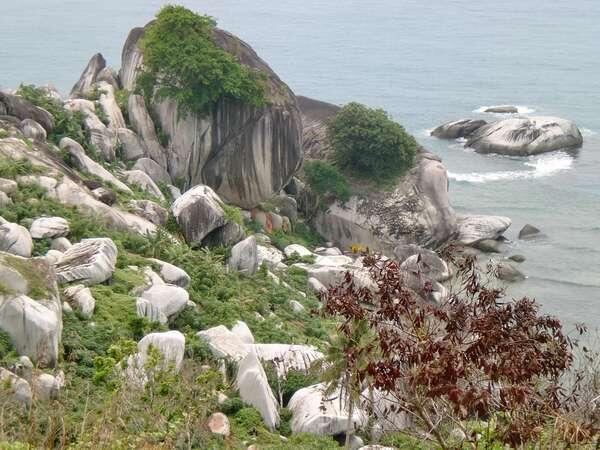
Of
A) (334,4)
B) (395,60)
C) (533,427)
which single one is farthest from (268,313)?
(334,4)

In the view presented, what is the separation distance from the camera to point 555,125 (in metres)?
56.4

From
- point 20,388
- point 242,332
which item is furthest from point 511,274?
point 20,388

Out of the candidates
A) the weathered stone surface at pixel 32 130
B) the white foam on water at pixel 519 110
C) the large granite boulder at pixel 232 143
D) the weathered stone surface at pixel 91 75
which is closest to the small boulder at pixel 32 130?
the weathered stone surface at pixel 32 130

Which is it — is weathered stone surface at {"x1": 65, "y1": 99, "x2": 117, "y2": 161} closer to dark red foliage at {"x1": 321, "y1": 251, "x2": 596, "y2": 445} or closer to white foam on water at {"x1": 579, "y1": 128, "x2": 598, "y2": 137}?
dark red foliage at {"x1": 321, "y1": 251, "x2": 596, "y2": 445}

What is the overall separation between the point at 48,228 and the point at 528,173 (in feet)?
115

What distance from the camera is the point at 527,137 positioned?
55.4m

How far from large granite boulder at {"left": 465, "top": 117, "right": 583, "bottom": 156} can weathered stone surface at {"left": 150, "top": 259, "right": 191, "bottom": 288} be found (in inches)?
1387

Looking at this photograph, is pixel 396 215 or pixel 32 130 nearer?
pixel 32 130

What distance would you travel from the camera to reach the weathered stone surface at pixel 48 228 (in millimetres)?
22219

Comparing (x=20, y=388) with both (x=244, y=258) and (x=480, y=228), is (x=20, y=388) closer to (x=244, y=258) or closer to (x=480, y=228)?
(x=244, y=258)

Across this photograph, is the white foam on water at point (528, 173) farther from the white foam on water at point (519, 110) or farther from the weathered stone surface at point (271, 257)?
the weathered stone surface at point (271, 257)

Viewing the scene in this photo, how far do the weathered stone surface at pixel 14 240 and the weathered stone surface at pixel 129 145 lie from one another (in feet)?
48.3

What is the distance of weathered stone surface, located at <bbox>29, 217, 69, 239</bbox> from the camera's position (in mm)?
22219

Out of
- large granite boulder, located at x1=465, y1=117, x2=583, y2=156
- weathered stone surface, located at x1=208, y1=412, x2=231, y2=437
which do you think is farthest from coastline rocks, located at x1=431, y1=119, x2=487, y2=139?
weathered stone surface, located at x1=208, y1=412, x2=231, y2=437
